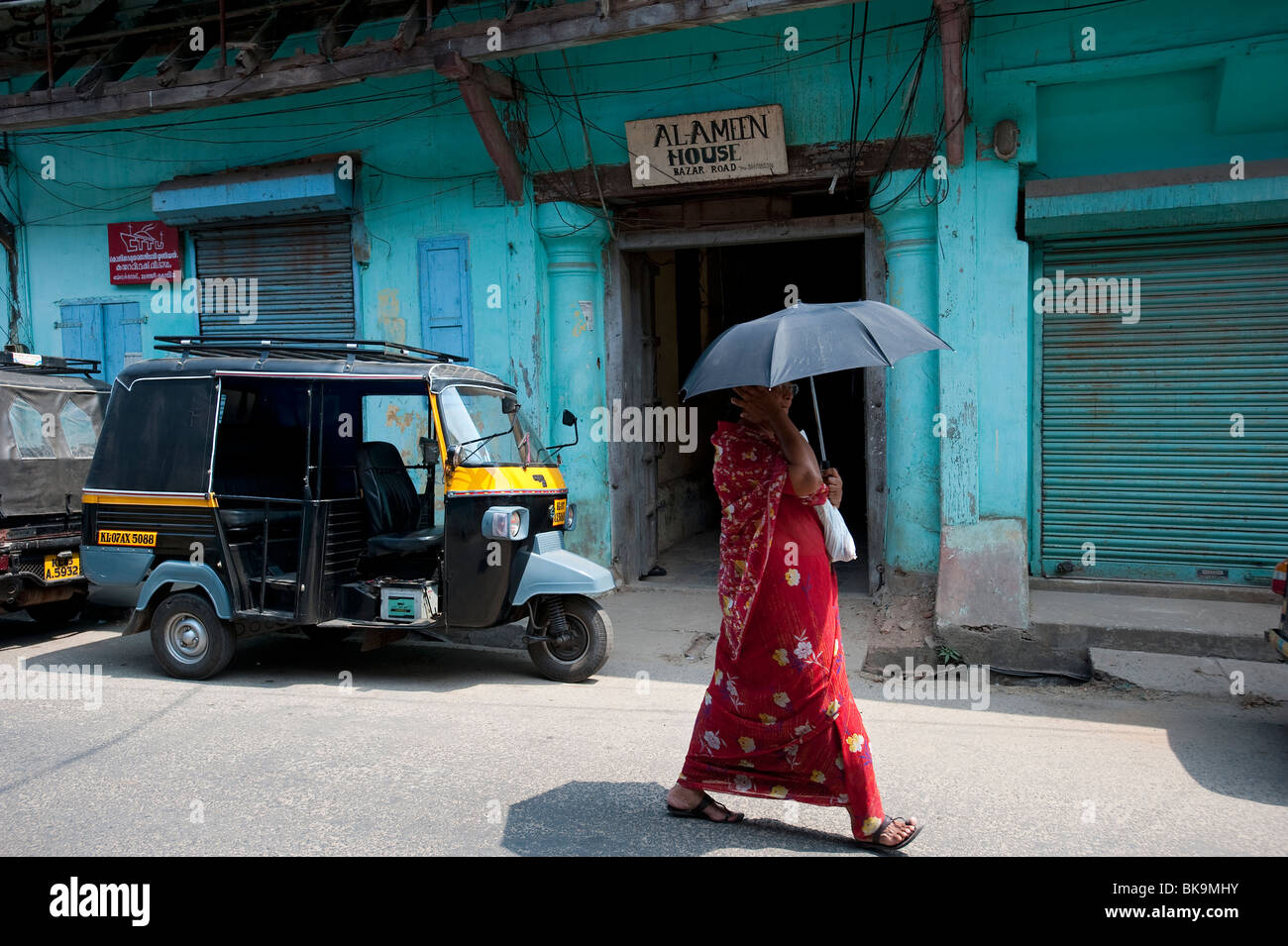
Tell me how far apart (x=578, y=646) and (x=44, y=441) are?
4.98m

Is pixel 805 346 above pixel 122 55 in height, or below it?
below

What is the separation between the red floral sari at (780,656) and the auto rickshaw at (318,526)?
251 centimetres

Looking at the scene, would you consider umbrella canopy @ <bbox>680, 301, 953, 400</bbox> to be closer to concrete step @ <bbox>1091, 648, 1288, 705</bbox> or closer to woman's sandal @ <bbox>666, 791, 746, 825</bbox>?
woman's sandal @ <bbox>666, 791, 746, 825</bbox>

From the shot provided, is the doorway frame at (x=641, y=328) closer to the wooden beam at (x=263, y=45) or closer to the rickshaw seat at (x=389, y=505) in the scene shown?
the rickshaw seat at (x=389, y=505)

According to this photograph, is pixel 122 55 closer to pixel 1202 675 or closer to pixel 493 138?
pixel 493 138

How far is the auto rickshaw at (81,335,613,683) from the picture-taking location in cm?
632

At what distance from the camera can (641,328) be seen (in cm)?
1008

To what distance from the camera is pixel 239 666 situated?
706cm

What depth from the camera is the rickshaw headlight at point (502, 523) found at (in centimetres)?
620

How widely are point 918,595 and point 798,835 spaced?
15.3 ft

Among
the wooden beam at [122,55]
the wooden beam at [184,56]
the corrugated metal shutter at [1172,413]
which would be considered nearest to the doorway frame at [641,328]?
the corrugated metal shutter at [1172,413]

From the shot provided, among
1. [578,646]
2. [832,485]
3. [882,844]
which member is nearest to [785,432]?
[832,485]

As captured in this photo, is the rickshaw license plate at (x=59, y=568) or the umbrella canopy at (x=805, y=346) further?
Answer: the rickshaw license plate at (x=59, y=568)
